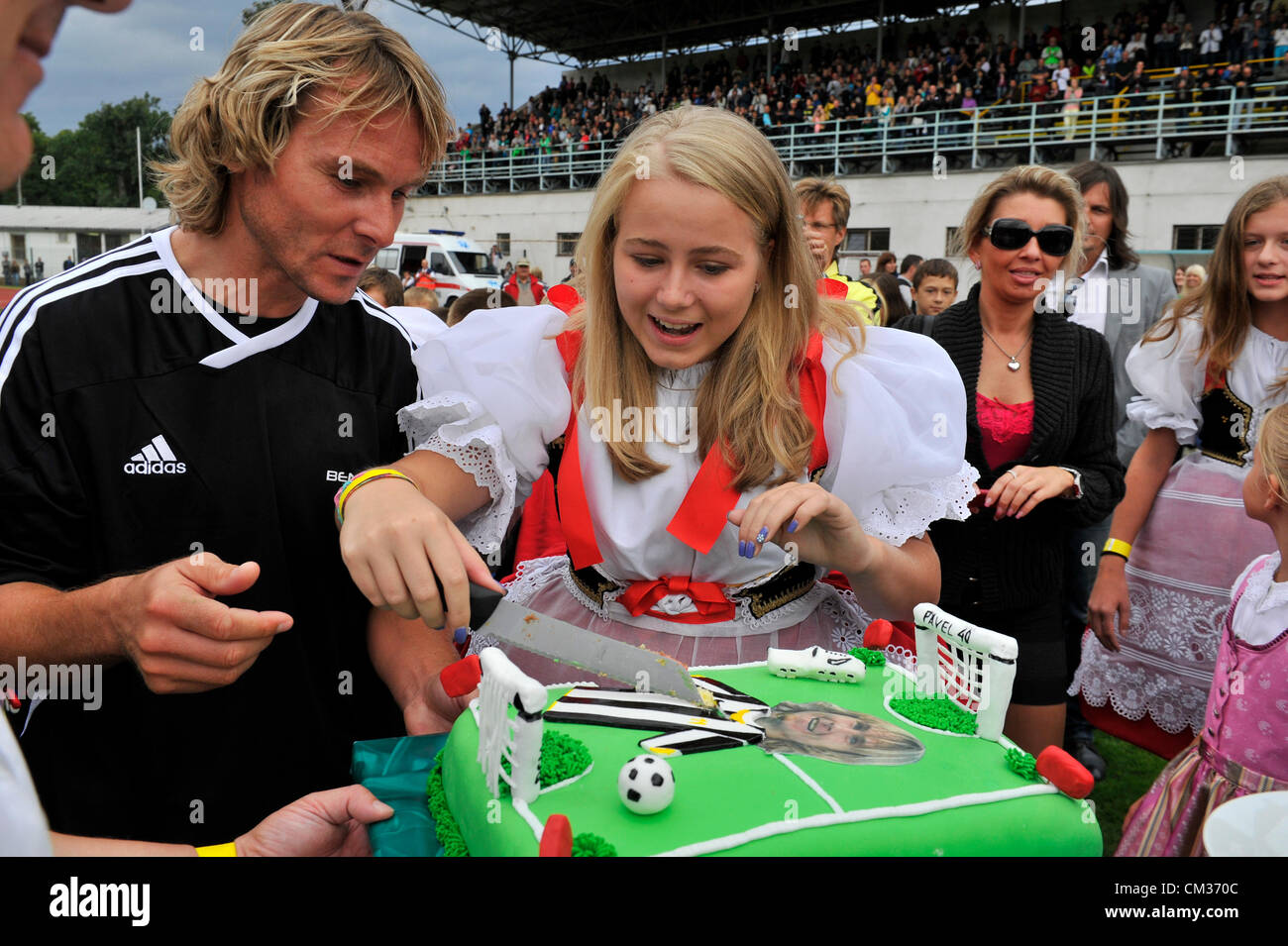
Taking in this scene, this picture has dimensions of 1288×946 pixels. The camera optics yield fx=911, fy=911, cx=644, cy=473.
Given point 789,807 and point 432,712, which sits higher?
point 789,807

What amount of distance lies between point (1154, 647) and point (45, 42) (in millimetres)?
3435

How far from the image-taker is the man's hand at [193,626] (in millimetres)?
1130

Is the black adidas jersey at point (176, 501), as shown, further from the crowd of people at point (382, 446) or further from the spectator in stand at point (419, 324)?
the spectator in stand at point (419, 324)

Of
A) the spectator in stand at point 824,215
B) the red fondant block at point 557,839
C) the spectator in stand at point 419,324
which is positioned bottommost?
the red fondant block at point 557,839

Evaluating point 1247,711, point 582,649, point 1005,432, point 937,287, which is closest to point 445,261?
point 937,287

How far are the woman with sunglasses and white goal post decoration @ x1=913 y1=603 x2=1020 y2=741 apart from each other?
1.40 m

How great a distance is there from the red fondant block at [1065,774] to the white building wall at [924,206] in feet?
40.1

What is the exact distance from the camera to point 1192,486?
3.07 metres

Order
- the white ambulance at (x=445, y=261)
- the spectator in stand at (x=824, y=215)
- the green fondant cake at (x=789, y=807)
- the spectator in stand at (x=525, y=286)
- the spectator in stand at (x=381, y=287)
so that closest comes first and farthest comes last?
the green fondant cake at (x=789, y=807)
the spectator in stand at (x=824, y=215)
the spectator in stand at (x=381, y=287)
the spectator in stand at (x=525, y=286)
the white ambulance at (x=445, y=261)

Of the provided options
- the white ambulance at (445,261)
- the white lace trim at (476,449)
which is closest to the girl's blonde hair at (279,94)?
the white lace trim at (476,449)

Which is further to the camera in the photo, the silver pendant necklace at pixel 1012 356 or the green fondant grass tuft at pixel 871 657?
the silver pendant necklace at pixel 1012 356

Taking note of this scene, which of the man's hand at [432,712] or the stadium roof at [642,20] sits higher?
the stadium roof at [642,20]

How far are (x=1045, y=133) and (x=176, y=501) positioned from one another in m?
20.1

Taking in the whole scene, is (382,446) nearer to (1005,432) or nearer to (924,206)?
(1005,432)
